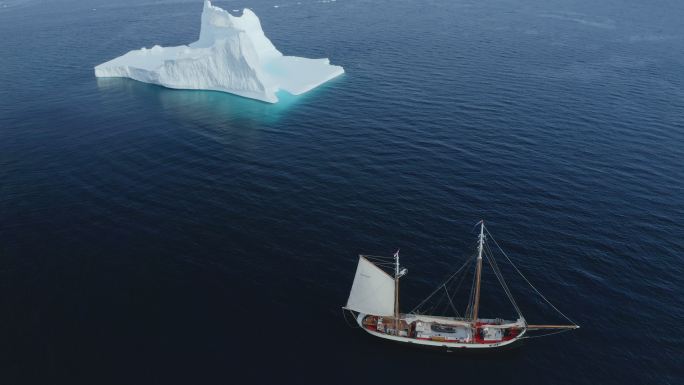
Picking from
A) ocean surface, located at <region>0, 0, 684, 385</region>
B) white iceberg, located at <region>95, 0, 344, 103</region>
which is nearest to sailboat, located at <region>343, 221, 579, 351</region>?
ocean surface, located at <region>0, 0, 684, 385</region>

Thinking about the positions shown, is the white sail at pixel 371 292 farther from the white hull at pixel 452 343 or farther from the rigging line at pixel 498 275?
the rigging line at pixel 498 275

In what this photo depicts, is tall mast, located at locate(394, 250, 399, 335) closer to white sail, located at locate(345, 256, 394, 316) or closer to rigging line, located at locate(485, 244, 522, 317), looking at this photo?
white sail, located at locate(345, 256, 394, 316)

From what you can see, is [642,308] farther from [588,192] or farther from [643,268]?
[588,192]

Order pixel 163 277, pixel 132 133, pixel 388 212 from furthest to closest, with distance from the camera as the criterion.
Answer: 1. pixel 132 133
2. pixel 388 212
3. pixel 163 277

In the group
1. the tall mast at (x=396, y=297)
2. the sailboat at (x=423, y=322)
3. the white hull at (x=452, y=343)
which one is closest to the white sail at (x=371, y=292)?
the sailboat at (x=423, y=322)

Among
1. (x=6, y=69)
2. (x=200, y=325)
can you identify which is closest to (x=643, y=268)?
(x=200, y=325)

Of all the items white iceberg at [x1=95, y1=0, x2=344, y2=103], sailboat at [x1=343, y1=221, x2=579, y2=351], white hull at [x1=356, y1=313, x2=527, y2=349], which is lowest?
white hull at [x1=356, y1=313, x2=527, y2=349]
